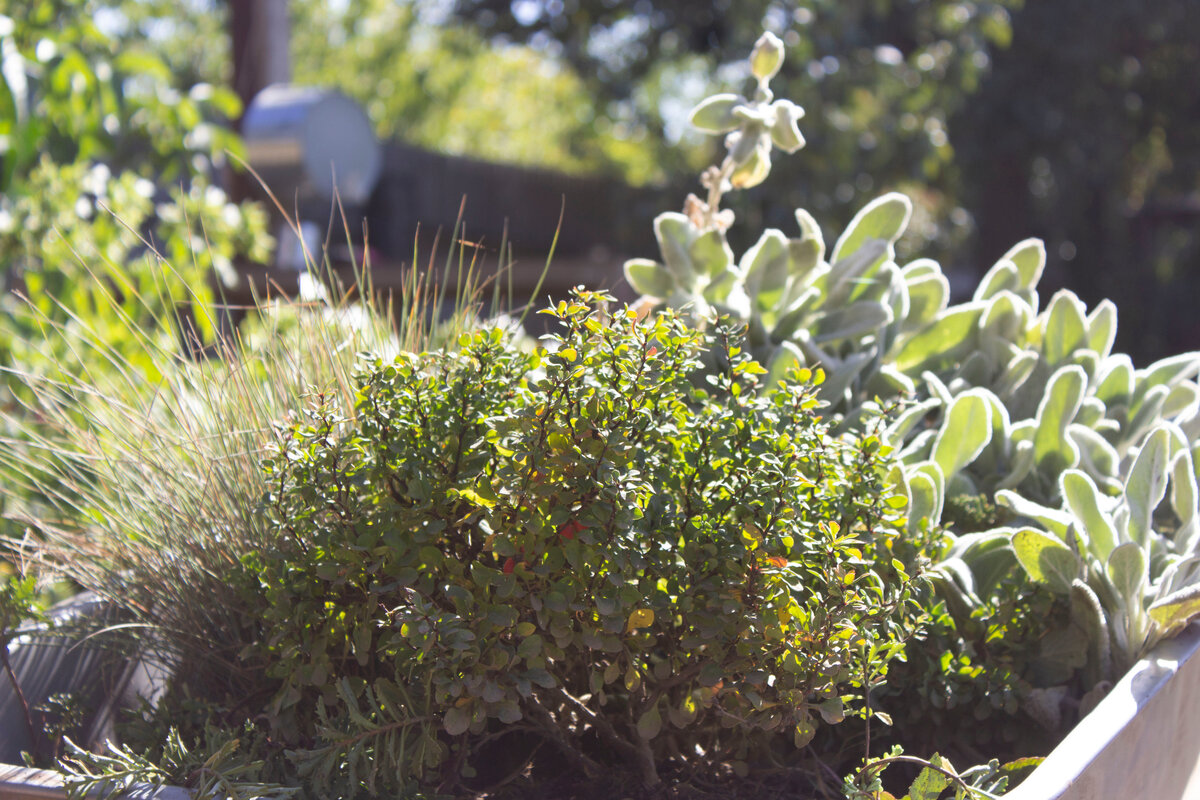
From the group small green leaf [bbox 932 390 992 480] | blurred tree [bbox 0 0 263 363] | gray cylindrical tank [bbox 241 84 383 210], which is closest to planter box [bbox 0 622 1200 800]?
small green leaf [bbox 932 390 992 480]

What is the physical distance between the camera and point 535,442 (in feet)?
3.64

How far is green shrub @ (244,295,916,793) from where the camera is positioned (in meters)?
1.10

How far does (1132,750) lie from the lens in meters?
1.20

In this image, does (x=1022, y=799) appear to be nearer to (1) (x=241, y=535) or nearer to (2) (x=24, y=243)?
Result: (1) (x=241, y=535)

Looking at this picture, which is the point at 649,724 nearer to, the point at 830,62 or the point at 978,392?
the point at 978,392

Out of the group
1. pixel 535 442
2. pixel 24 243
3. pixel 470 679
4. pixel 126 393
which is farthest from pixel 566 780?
pixel 24 243

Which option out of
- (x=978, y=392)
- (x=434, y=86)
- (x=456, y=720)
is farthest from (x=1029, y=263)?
(x=434, y=86)

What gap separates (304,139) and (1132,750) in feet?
11.5

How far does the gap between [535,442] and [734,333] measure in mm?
307

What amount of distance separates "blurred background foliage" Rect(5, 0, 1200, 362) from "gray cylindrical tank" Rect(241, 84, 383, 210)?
9.75ft

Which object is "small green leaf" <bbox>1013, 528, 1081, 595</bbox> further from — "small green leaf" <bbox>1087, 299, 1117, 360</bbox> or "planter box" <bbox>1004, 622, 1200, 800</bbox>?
"small green leaf" <bbox>1087, 299, 1117, 360</bbox>

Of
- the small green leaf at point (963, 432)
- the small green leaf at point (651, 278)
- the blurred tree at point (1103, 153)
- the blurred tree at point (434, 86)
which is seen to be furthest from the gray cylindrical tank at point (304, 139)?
the blurred tree at point (434, 86)

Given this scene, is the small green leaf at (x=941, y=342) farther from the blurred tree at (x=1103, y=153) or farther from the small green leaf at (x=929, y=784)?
the blurred tree at (x=1103, y=153)

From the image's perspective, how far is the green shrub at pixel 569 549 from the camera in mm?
1102
